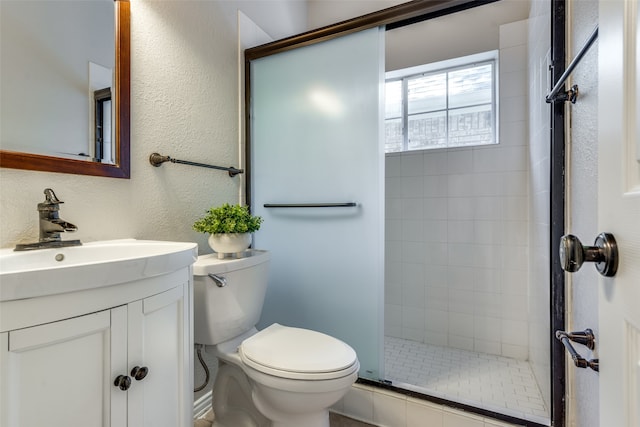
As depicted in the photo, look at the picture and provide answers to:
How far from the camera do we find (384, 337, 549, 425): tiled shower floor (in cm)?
151

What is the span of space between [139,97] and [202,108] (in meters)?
0.33

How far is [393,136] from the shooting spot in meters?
2.61

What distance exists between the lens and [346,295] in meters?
1.60

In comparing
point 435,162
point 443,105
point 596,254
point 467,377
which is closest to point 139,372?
point 596,254

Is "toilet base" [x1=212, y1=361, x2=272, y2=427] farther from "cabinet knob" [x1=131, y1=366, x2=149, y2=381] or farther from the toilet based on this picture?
"cabinet knob" [x1=131, y1=366, x2=149, y2=381]

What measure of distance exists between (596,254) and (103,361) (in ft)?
3.05

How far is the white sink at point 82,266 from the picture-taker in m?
0.56

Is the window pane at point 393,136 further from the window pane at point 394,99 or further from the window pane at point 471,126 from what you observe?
the window pane at point 471,126

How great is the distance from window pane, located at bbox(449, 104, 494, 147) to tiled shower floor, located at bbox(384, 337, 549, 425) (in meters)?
1.46

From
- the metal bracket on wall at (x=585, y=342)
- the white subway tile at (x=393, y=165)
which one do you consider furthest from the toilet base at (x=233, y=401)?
the white subway tile at (x=393, y=165)

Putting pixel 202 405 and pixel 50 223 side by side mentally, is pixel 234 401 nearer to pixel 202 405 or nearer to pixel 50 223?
pixel 202 405

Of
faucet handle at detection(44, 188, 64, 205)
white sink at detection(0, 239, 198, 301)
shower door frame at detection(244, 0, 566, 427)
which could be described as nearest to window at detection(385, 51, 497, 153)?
shower door frame at detection(244, 0, 566, 427)

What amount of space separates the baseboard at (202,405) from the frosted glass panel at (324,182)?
0.47 metres

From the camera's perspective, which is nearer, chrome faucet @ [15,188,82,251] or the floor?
chrome faucet @ [15,188,82,251]
